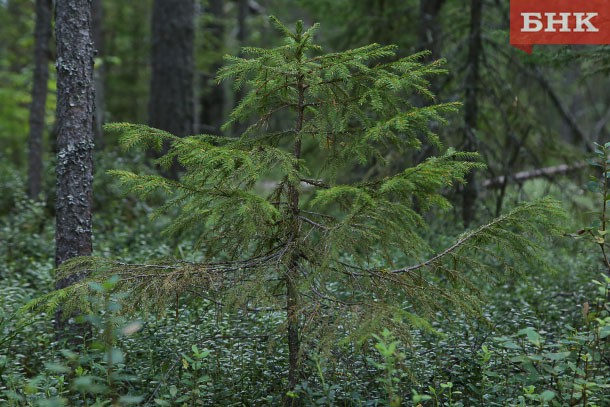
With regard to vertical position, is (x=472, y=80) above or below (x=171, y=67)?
below

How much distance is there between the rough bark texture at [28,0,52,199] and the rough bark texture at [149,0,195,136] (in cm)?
275

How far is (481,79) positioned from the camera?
29.0ft

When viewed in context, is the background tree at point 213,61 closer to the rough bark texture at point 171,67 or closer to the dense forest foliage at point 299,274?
the rough bark texture at point 171,67

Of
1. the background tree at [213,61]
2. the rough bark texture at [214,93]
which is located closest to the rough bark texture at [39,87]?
the background tree at [213,61]

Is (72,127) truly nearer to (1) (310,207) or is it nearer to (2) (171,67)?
(1) (310,207)

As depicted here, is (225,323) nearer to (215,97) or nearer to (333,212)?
(333,212)

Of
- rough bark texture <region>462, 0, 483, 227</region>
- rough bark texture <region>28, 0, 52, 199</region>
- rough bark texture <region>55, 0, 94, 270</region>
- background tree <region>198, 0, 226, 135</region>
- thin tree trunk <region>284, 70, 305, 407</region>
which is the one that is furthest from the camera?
background tree <region>198, 0, 226, 135</region>

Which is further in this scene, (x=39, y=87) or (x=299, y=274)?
(x=39, y=87)

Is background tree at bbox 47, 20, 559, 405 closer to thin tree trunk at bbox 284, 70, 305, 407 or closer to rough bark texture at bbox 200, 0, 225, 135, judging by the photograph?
thin tree trunk at bbox 284, 70, 305, 407

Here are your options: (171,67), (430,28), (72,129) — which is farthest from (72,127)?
(171,67)

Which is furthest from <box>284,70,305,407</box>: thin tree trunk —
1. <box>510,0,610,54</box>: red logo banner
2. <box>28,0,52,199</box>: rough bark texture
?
<box>28,0,52,199</box>: rough bark texture

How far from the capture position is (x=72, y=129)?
5.44 m

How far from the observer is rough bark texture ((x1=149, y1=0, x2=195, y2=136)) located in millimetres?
12602

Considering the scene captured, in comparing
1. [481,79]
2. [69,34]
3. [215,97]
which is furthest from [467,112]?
[215,97]
